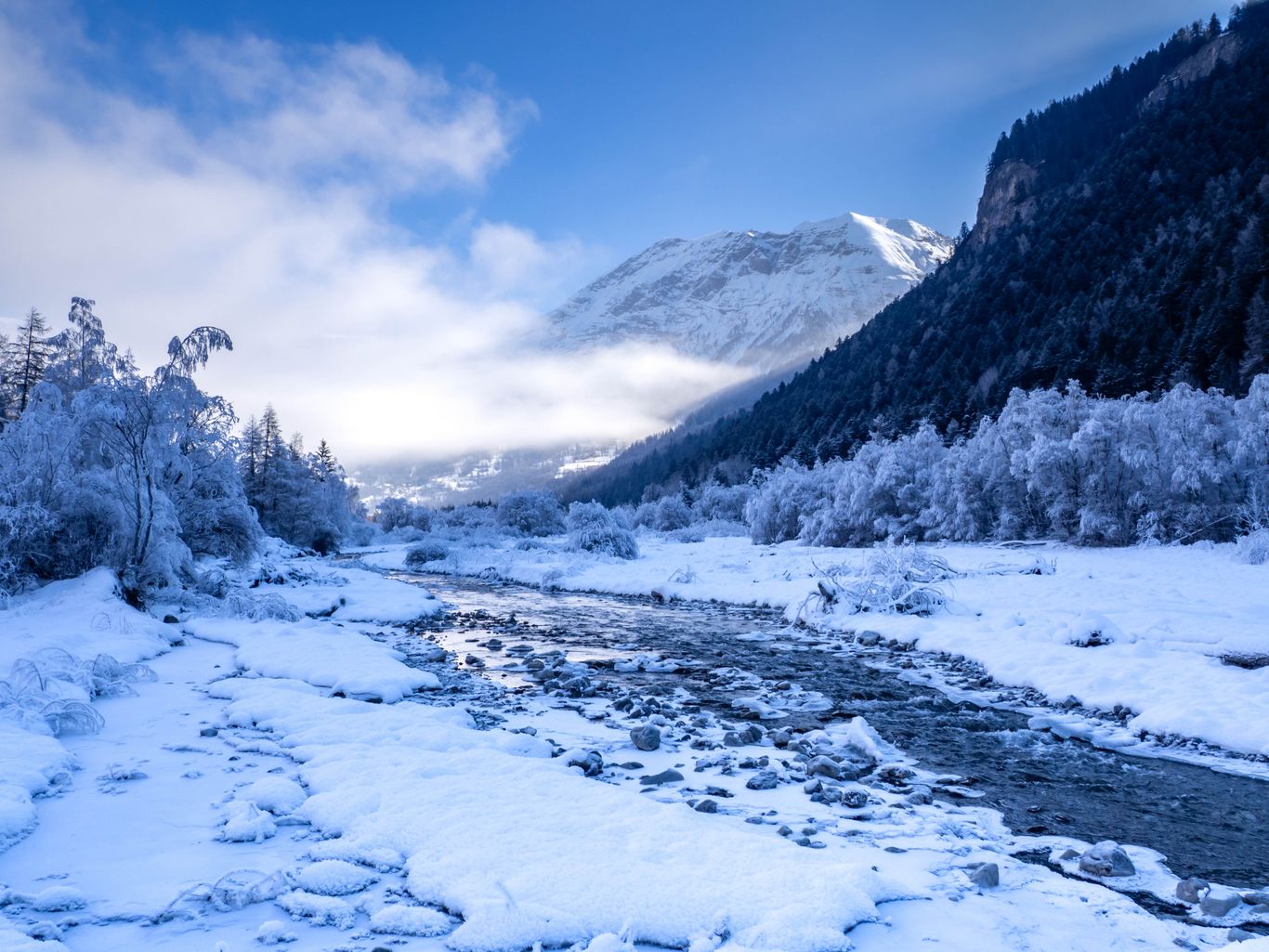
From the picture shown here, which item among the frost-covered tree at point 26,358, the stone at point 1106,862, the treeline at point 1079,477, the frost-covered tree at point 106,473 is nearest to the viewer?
the stone at point 1106,862

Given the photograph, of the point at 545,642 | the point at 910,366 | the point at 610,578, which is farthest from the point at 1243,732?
the point at 910,366

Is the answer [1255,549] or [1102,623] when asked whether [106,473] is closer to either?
[1102,623]

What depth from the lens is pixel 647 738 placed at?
8.01 meters

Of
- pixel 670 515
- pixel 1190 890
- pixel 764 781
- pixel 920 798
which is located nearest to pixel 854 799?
pixel 920 798

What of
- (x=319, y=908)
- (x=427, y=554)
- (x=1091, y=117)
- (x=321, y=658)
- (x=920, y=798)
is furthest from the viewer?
(x=1091, y=117)

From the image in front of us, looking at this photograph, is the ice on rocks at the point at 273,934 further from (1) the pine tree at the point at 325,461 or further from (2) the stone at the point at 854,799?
(1) the pine tree at the point at 325,461

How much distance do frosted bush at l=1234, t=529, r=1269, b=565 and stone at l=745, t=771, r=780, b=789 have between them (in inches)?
745

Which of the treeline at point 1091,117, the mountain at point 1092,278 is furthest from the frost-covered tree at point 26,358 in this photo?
the treeline at point 1091,117

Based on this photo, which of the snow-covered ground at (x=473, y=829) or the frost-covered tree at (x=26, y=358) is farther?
the frost-covered tree at (x=26, y=358)

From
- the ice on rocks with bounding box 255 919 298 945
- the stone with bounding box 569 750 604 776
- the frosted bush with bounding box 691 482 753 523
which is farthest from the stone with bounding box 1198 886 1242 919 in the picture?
the frosted bush with bounding box 691 482 753 523

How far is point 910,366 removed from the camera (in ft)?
266

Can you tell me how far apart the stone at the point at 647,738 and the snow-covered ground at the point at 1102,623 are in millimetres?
5411

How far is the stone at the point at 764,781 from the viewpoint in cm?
664

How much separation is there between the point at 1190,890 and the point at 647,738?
16.4 ft
